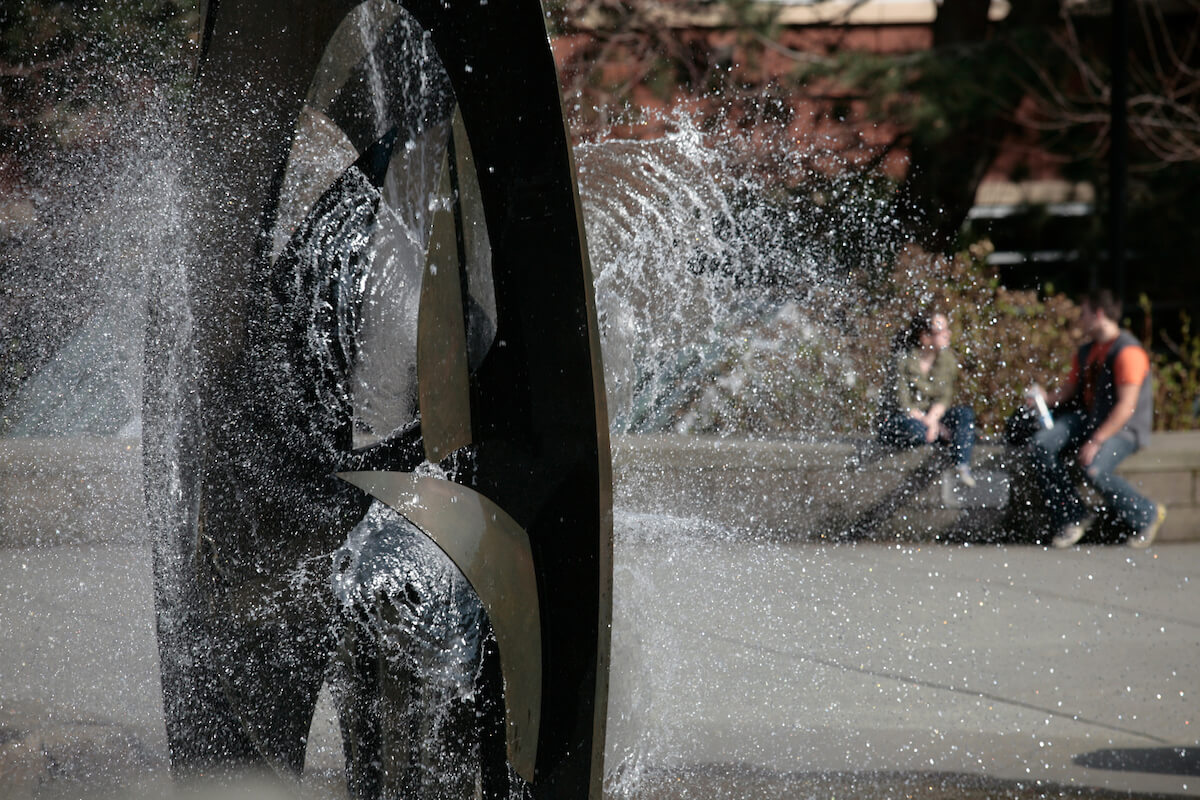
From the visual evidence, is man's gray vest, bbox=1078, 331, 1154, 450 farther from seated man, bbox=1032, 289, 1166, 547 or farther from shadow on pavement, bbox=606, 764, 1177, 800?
shadow on pavement, bbox=606, 764, 1177, 800

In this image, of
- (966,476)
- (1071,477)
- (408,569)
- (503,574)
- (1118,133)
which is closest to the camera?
(503,574)

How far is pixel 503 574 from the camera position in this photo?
3.05 meters

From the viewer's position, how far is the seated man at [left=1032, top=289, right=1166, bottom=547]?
25.6ft

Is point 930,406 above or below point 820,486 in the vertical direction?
above

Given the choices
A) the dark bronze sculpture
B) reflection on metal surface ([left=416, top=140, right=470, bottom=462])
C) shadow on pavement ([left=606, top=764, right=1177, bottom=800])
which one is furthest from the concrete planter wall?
reflection on metal surface ([left=416, top=140, right=470, bottom=462])

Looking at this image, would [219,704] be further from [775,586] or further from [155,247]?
[775,586]

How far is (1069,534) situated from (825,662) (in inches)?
118

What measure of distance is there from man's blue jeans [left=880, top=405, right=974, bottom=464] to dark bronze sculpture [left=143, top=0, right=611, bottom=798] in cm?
495

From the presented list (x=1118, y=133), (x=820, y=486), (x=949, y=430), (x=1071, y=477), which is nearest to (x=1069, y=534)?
(x=1071, y=477)

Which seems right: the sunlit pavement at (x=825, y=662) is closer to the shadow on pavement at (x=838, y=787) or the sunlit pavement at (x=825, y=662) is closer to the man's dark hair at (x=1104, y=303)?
the shadow on pavement at (x=838, y=787)

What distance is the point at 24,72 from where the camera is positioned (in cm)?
809

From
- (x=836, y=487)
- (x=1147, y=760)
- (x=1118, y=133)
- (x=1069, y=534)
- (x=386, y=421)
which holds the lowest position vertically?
(x=1147, y=760)

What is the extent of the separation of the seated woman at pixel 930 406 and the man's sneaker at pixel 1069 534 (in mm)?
623

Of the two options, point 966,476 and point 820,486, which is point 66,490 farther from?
point 966,476
